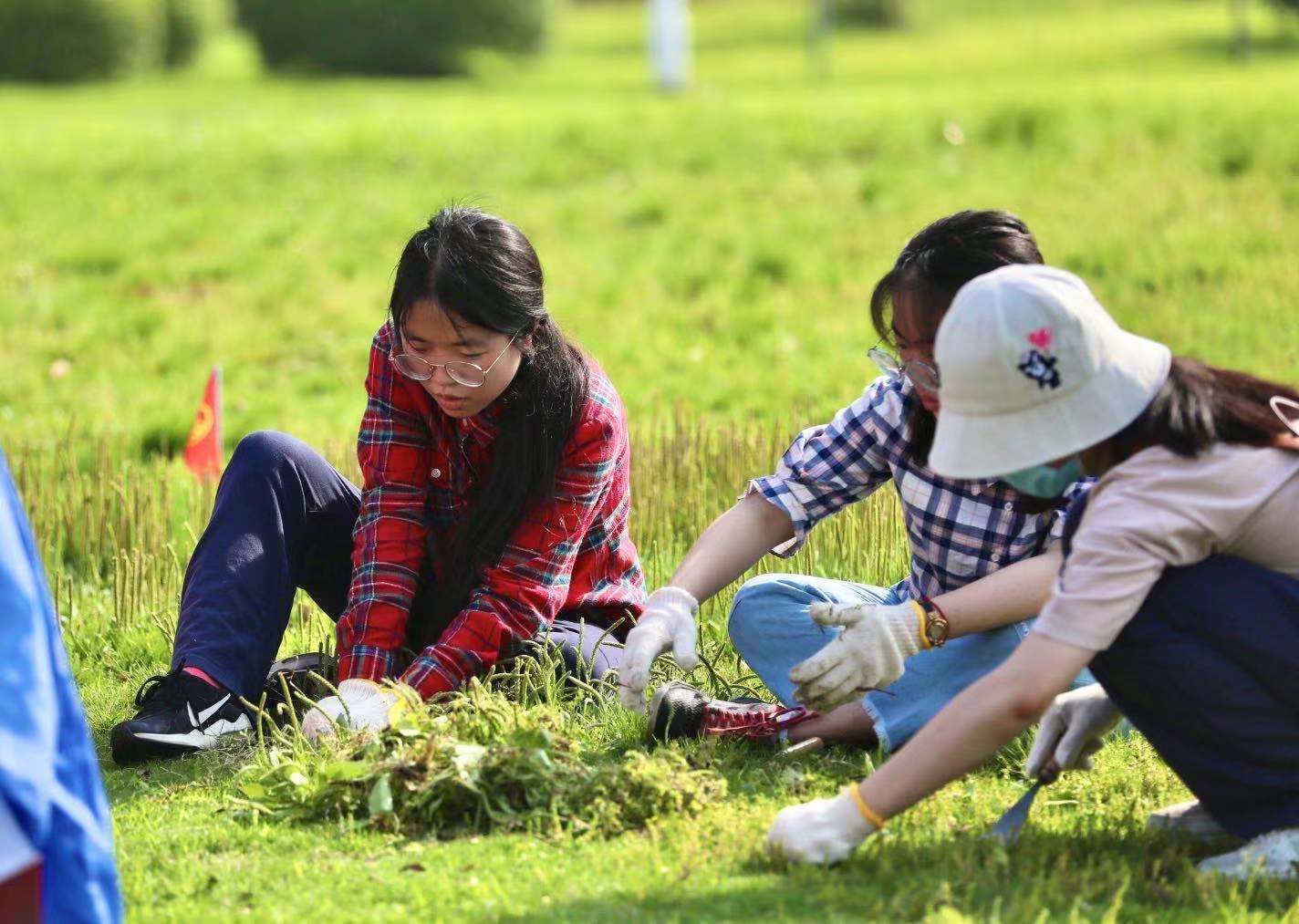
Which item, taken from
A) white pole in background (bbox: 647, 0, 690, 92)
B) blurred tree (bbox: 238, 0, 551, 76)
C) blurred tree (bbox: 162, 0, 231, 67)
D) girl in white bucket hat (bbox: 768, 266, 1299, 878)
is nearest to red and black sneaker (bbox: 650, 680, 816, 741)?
girl in white bucket hat (bbox: 768, 266, 1299, 878)

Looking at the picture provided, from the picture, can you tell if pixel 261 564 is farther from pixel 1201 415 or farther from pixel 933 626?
pixel 1201 415

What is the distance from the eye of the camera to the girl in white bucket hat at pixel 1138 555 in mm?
2699

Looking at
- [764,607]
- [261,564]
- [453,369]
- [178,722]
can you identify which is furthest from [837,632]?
[178,722]

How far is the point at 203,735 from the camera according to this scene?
12.4 ft

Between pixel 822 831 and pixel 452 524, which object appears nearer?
pixel 822 831

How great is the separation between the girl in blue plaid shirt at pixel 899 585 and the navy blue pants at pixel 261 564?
0.35m

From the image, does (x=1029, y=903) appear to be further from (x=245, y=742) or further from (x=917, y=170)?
(x=917, y=170)

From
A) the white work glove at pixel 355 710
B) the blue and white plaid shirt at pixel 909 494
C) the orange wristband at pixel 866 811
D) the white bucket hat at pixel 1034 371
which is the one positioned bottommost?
the white work glove at pixel 355 710

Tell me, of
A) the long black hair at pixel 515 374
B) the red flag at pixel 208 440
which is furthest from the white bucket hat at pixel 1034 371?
the red flag at pixel 208 440

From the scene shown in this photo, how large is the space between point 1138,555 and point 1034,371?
1.11 feet

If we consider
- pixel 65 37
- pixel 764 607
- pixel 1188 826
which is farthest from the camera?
pixel 65 37

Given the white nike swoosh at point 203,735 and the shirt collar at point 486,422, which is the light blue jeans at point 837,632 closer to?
the shirt collar at point 486,422

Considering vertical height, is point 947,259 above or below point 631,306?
above

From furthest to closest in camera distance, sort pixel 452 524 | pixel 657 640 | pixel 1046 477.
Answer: pixel 452 524
pixel 657 640
pixel 1046 477
